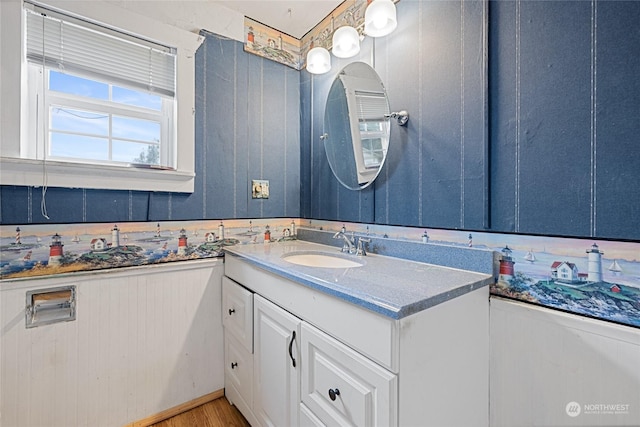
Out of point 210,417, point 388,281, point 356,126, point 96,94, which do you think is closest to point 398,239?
point 388,281

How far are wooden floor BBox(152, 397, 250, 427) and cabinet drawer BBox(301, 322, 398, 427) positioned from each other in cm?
77

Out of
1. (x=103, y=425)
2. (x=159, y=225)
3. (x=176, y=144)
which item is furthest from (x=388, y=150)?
(x=103, y=425)

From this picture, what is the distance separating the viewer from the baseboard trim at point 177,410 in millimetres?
1509

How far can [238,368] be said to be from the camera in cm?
157

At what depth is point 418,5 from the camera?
4.30 ft

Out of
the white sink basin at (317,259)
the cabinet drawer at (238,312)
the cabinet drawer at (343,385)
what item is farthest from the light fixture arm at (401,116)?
the cabinet drawer at (238,312)

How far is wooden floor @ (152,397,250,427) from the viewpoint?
1522 mm

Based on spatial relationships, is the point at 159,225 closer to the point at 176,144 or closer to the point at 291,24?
the point at 176,144

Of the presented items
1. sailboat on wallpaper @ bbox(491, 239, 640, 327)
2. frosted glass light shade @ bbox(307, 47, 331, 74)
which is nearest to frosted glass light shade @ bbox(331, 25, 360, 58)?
frosted glass light shade @ bbox(307, 47, 331, 74)

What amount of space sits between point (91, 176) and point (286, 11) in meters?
1.51

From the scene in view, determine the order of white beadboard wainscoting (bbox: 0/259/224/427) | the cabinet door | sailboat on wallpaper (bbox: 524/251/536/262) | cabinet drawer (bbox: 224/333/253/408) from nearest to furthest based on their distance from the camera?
sailboat on wallpaper (bbox: 524/251/536/262), the cabinet door, white beadboard wainscoting (bbox: 0/259/224/427), cabinet drawer (bbox: 224/333/253/408)

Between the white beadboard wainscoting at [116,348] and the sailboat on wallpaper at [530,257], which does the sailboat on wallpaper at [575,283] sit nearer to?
the sailboat on wallpaper at [530,257]

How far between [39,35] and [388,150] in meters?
1.71

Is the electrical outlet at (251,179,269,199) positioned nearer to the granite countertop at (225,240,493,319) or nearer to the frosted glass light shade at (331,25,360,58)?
the granite countertop at (225,240,493,319)
